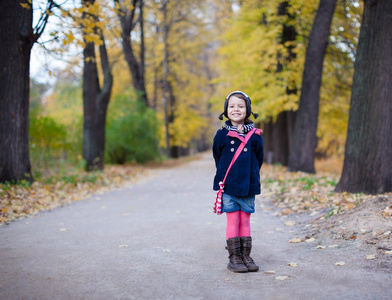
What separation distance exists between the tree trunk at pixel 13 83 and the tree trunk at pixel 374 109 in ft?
24.6

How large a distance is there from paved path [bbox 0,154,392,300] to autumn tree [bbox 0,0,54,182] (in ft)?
8.56

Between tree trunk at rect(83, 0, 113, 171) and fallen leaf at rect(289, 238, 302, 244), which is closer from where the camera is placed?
fallen leaf at rect(289, 238, 302, 244)

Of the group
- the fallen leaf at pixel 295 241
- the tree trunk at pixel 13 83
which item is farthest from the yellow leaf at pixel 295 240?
the tree trunk at pixel 13 83

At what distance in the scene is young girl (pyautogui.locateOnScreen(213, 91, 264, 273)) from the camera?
411 centimetres

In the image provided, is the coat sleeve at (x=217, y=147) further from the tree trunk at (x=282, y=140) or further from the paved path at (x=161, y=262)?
the tree trunk at (x=282, y=140)

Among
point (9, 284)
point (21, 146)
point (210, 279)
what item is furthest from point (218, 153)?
point (21, 146)

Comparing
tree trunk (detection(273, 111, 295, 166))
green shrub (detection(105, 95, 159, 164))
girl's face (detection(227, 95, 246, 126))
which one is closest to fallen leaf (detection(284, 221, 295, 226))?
girl's face (detection(227, 95, 246, 126))

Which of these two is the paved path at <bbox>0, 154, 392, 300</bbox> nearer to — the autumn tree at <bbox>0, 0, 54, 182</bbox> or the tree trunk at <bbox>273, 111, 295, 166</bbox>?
the autumn tree at <bbox>0, 0, 54, 182</bbox>

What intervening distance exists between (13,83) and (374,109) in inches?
316

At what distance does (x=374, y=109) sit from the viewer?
24.6ft

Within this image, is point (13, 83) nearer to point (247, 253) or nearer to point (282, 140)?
point (247, 253)

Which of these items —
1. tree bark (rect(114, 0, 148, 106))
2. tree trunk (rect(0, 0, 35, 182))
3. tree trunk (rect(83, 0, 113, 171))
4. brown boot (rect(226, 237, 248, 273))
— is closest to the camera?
brown boot (rect(226, 237, 248, 273))

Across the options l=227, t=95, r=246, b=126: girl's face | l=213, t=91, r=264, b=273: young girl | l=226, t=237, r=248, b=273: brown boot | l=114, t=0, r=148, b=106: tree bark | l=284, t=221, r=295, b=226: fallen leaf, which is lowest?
l=284, t=221, r=295, b=226: fallen leaf

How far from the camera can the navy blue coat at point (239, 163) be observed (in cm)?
410
